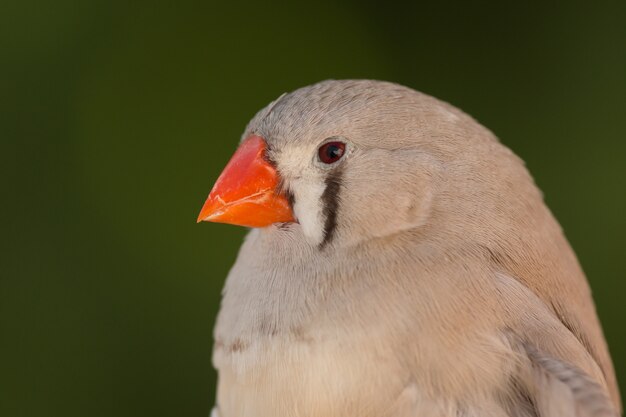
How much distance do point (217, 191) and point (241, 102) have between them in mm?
912

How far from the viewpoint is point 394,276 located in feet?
3.58

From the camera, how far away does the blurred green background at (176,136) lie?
202 cm

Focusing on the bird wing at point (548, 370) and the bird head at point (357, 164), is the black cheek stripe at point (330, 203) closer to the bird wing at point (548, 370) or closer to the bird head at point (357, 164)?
the bird head at point (357, 164)

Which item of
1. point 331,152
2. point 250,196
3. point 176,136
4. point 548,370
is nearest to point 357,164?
point 331,152

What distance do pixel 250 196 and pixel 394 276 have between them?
21cm

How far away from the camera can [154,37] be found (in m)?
2.07

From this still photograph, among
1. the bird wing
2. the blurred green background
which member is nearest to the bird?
the bird wing

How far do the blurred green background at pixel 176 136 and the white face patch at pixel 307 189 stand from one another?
0.91 m

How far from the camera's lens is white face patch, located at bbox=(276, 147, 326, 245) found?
3.76ft

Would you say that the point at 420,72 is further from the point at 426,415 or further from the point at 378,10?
the point at 426,415

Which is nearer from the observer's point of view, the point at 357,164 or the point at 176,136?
the point at 357,164

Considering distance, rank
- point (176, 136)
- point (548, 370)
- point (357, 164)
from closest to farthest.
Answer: point (548, 370)
point (357, 164)
point (176, 136)

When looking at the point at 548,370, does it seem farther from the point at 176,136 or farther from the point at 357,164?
the point at 176,136

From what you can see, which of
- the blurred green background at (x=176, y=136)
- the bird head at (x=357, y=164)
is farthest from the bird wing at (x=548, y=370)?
the blurred green background at (x=176, y=136)
